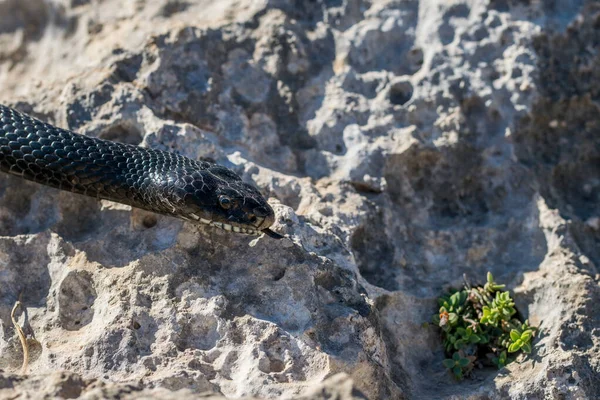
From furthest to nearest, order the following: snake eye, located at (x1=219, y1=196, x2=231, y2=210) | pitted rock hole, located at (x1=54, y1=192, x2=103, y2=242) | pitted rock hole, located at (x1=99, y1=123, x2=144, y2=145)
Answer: pitted rock hole, located at (x1=99, y1=123, x2=144, y2=145) → pitted rock hole, located at (x1=54, y1=192, x2=103, y2=242) → snake eye, located at (x1=219, y1=196, x2=231, y2=210)

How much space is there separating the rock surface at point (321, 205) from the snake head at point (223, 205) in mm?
110

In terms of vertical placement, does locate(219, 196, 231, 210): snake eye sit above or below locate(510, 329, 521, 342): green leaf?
above

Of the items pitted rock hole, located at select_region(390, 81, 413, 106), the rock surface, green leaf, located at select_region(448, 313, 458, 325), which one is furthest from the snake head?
pitted rock hole, located at select_region(390, 81, 413, 106)

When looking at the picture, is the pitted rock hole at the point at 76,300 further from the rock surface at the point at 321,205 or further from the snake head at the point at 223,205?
the snake head at the point at 223,205

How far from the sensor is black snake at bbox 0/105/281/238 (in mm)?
4645

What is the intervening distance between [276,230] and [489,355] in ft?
5.19

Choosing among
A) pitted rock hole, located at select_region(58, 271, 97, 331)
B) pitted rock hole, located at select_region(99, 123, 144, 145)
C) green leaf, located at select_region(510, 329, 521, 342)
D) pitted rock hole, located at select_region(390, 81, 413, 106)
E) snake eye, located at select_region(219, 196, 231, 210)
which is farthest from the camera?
pitted rock hole, located at select_region(390, 81, 413, 106)

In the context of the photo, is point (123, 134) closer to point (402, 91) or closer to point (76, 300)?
point (76, 300)

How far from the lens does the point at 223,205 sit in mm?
4645

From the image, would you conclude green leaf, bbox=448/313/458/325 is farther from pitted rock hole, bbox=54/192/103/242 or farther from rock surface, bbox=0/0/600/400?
pitted rock hole, bbox=54/192/103/242

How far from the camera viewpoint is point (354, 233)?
491cm

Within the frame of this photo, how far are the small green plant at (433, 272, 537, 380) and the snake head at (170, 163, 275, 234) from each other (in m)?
1.34

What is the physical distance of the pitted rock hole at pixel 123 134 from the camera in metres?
5.26

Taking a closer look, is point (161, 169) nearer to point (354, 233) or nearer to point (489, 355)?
point (354, 233)
